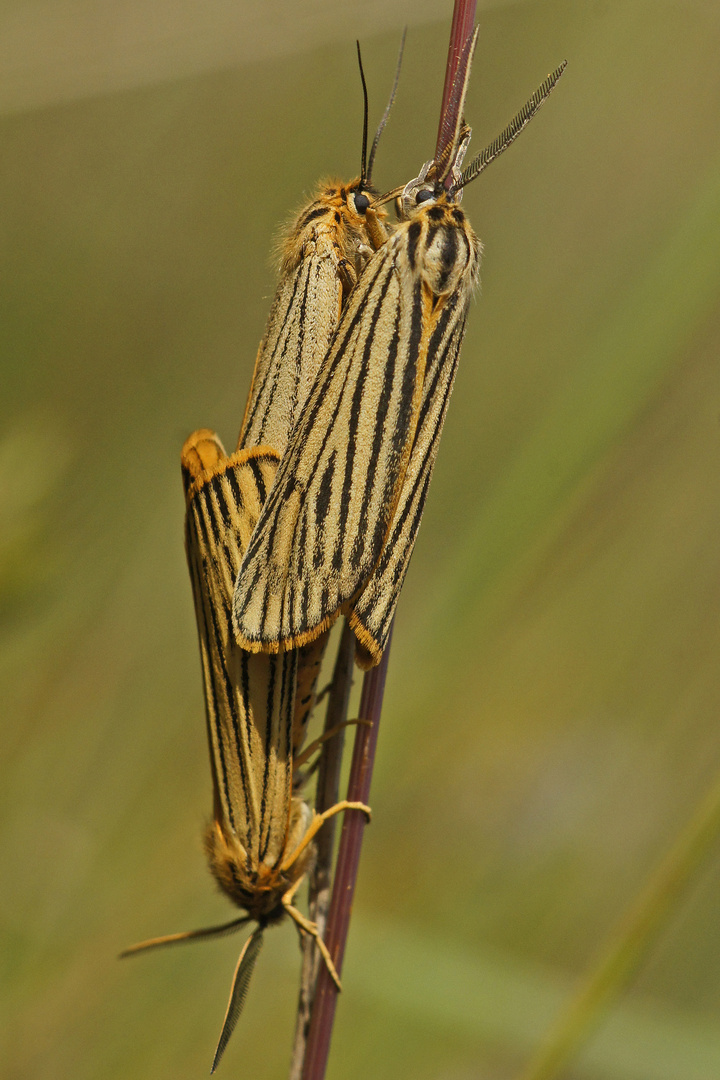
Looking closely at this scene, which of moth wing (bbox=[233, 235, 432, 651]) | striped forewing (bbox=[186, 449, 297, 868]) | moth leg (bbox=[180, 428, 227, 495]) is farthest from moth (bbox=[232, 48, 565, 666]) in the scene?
moth leg (bbox=[180, 428, 227, 495])

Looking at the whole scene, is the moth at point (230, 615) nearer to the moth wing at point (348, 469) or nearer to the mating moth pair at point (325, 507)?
the mating moth pair at point (325, 507)

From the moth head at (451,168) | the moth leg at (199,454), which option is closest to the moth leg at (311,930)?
the moth leg at (199,454)

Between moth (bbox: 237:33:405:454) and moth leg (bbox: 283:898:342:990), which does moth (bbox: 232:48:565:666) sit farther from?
moth leg (bbox: 283:898:342:990)

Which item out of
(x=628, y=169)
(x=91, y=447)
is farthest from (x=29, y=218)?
(x=628, y=169)

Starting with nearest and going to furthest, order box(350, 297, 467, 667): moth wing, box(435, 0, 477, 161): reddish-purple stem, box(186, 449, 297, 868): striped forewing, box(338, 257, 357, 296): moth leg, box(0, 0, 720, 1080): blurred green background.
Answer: box(435, 0, 477, 161): reddish-purple stem → box(350, 297, 467, 667): moth wing → box(186, 449, 297, 868): striped forewing → box(338, 257, 357, 296): moth leg → box(0, 0, 720, 1080): blurred green background

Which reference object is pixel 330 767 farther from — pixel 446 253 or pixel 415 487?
pixel 446 253

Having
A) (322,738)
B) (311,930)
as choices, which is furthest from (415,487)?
(311,930)
